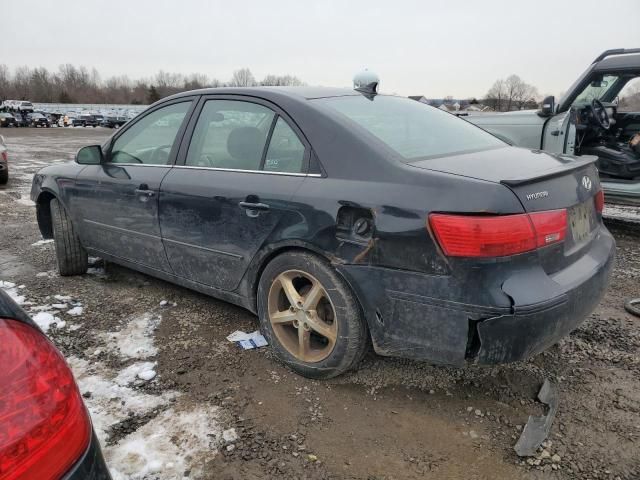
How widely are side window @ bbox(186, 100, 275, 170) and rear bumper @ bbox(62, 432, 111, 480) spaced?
1.86 m

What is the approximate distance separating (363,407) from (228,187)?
1.43 metres

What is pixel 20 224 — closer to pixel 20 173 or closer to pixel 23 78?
pixel 20 173

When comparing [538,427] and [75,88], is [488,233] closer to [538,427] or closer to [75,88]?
[538,427]

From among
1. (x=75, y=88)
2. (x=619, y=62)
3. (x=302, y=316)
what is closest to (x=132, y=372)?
(x=302, y=316)

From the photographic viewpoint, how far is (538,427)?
2.29 m

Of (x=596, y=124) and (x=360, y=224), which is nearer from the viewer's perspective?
(x=360, y=224)

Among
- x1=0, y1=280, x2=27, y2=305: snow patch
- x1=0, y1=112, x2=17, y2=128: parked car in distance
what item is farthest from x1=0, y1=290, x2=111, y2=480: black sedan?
x1=0, y1=112, x2=17, y2=128: parked car in distance

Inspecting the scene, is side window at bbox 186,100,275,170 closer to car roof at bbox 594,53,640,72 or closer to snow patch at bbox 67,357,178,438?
snow patch at bbox 67,357,178,438

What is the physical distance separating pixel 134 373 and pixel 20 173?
1156 centimetres

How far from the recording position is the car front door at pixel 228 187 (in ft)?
8.71

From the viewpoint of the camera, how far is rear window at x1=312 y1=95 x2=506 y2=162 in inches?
102

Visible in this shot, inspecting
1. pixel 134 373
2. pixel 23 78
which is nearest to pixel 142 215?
pixel 134 373

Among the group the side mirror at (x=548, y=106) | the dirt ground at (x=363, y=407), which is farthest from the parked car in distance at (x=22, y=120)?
the dirt ground at (x=363, y=407)

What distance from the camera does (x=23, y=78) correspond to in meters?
100
